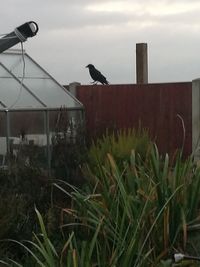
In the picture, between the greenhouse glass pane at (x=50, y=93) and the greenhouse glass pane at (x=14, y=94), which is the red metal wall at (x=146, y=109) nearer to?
the greenhouse glass pane at (x=50, y=93)

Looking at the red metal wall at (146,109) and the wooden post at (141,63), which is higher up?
the wooden post at (141,63)

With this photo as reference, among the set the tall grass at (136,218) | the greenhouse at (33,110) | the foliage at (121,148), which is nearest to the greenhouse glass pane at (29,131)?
the greenhouse at (33,110)

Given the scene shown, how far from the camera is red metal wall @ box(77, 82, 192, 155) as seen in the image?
36.8 ft

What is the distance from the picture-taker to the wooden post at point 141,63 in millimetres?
13242

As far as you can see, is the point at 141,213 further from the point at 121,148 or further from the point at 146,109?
the point at 146,109

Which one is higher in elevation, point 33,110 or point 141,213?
point 33,110

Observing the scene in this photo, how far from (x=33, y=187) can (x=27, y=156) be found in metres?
1.38

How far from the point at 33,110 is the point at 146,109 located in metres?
2.14

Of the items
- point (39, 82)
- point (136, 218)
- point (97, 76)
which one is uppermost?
point (97, 76)

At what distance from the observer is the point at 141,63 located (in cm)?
1340

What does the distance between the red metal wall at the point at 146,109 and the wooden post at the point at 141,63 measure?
111 centimetres

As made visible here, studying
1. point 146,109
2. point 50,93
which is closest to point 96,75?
point 50,93

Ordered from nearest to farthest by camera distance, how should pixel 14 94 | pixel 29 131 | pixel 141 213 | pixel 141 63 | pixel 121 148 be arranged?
pixel 141 213, pixel 121 148, pixel 29 131, pixel 14 94, pixel 141 63

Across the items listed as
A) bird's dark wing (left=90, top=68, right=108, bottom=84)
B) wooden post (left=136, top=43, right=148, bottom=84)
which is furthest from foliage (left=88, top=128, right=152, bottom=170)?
bird's dark wing (left=90, top=68, right=108, bottom=84)
